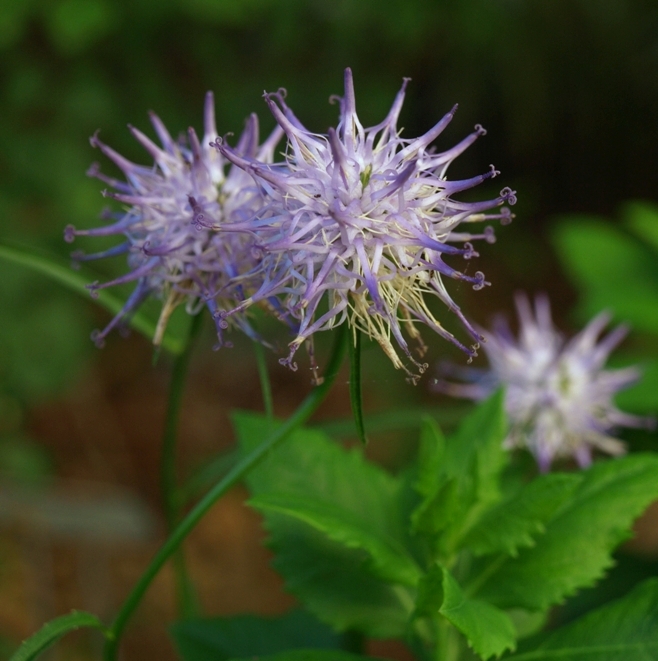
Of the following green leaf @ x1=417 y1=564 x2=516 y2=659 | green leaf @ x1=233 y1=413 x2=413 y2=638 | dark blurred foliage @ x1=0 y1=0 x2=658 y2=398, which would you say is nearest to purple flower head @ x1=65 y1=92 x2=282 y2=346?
green leaf @ x1=233 y1=413 x2=413 y2=638

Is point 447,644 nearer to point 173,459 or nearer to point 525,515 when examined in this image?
point 525,515

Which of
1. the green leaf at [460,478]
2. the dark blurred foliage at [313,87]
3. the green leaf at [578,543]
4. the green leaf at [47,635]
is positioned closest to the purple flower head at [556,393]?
the green leaf at [460,478]

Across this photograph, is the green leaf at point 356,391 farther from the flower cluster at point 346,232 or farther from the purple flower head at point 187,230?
the purple flower head at point 187,230

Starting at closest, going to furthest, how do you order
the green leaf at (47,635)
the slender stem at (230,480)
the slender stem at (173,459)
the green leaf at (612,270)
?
the green leaf at (47,635)
the slender stem at (230,480)
the slender stem at (173,459)
the green leaf at (612,270)

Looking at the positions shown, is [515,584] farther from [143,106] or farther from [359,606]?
[143,106]

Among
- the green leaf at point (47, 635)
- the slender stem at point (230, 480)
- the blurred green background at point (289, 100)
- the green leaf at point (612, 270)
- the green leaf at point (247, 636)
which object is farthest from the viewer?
the blurred green background at point (289, 100)

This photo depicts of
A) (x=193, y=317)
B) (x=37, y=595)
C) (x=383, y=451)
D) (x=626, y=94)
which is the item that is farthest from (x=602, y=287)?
(x=626, y=94)

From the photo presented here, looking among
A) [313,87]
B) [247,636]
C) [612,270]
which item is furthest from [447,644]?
[313,87]
